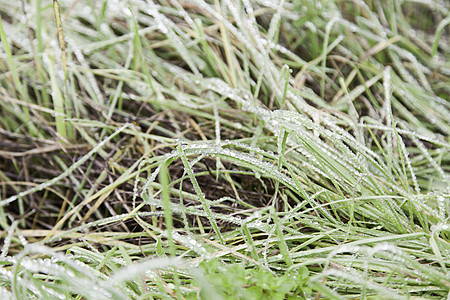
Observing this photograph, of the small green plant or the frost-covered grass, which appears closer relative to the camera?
the small green plant

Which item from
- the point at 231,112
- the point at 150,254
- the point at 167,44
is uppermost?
the point at 167,44

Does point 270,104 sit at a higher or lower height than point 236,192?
higher

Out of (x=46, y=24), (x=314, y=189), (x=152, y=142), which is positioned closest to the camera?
(x=314, y=189)

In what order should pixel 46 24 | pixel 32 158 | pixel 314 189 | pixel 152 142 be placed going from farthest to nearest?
pixel 46 24
pixel 32 158
pixel 152 142
pixel 314 189

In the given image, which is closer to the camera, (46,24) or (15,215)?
(15,215)

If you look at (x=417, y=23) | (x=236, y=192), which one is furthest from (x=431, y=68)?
(x=236, y=192)

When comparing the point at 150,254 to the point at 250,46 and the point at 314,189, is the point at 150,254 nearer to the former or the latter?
the point at 314,189

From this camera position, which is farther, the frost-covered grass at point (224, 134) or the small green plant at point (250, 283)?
the frost-covered grass at point (224, 134)

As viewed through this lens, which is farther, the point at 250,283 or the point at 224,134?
the point at 224,134
